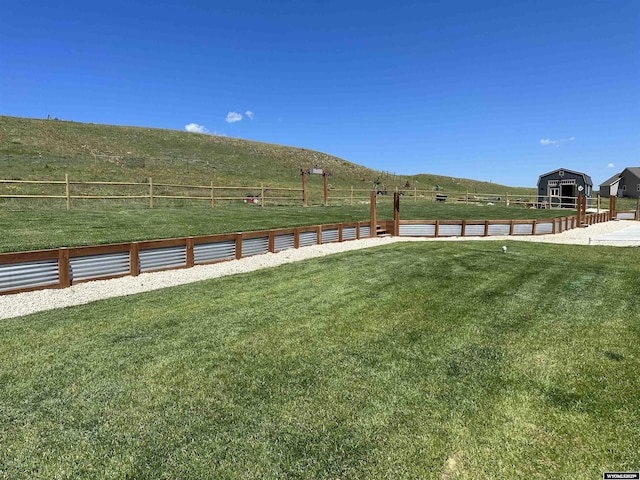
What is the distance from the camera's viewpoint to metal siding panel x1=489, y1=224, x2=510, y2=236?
16266 mm

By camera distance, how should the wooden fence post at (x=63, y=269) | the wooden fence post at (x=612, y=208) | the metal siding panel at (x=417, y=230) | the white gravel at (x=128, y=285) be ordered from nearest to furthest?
the white gravel at (x=128, y=285)
the wooden fence post at (x=63, y=269)
the metal siding panel at (x=417, y=230)
the wooden fence post at (x=612, y=208)

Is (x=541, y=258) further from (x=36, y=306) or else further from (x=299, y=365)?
(x=36, y=306)

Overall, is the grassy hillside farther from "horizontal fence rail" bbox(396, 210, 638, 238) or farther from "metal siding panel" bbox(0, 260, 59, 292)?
"metal siding panel" bbox(0, 260, 59, 292)

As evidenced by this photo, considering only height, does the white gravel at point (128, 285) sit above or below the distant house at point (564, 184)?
below

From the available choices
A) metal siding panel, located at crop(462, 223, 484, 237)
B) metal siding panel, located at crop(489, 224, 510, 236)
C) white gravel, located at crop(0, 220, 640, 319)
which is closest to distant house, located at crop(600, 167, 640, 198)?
metal siding panel, located at crop(489, 224, 510, 236)

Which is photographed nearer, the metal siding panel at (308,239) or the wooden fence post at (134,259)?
the wooden fence post at (134,259)

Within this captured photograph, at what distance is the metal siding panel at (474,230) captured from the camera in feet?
52.6

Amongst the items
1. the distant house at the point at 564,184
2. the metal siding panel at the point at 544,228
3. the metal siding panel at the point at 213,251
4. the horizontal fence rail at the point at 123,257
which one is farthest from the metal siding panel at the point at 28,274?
the distant house at the point at 564,184

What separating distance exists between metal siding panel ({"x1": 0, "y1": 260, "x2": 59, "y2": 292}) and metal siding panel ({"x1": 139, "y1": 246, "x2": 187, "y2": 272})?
1558 mm

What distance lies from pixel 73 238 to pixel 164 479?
852 centimetres

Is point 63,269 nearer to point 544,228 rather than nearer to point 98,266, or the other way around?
point 98,266

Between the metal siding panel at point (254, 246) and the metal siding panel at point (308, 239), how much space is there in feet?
4.98

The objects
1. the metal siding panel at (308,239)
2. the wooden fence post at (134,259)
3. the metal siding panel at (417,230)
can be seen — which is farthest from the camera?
the metal siding panel at (417,230)

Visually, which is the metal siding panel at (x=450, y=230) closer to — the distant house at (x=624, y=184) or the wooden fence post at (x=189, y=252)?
the wooden fence post at (x=189, y=252)
